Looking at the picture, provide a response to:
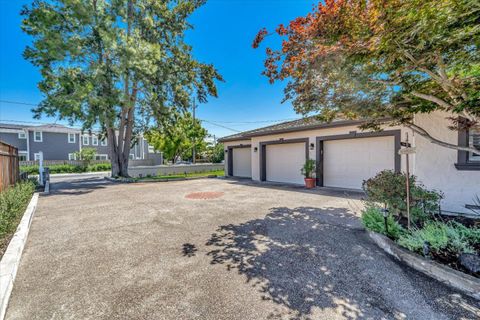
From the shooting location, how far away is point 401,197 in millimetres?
4312

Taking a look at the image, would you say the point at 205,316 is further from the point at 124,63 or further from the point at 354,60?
the point at 124,63

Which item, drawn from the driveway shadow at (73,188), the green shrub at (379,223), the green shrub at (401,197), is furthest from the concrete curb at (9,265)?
the driveway shadow at (73,188)

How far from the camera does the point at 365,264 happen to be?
3156 mm

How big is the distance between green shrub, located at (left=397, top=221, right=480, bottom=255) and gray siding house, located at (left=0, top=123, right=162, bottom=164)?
24.5m

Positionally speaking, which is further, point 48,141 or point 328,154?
point 48,141

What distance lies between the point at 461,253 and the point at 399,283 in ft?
3.39

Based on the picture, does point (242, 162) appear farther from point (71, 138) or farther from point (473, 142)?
point (71, 138)

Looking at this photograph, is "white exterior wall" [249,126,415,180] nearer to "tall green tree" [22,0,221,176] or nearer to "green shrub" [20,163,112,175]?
"tall green tree" [22,0,221,176]

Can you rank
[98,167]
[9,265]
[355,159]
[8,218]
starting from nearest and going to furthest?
[9,265]
[8,218]
[355,159]
[98,167]

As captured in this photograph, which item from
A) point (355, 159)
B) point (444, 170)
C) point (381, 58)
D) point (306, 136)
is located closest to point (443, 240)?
point (381, 58)

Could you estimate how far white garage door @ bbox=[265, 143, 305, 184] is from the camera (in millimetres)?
11484

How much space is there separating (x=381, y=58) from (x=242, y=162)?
12532 mm

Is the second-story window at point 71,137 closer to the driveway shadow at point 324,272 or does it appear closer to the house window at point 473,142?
the driveway shadow at point 324,272

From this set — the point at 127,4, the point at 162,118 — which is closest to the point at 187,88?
the point at 162,118
